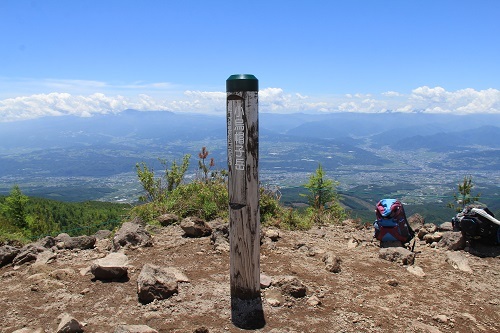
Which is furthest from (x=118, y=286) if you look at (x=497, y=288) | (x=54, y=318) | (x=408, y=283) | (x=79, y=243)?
(x=497, y=288)

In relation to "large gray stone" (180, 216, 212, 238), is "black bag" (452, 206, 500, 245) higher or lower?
higher

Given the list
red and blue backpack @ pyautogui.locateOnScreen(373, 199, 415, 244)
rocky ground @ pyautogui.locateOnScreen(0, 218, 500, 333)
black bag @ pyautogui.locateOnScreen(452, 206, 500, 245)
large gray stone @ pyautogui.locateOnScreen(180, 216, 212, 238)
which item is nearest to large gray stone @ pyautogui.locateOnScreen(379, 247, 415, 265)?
rocky ground @ pyautogui.locateOnScreen(0, 218, 500, 333)

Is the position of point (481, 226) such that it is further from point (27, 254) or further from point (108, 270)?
point (27, 254)

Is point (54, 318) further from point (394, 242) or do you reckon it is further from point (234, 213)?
point (394, 242)

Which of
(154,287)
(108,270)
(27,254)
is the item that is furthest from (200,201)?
(154,287)

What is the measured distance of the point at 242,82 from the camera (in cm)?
336

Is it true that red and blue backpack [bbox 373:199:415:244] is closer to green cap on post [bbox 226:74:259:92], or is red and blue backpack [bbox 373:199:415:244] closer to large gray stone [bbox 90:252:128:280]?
green cap on post [bbox 226:74:259:92]

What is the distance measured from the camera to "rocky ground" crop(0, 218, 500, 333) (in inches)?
141

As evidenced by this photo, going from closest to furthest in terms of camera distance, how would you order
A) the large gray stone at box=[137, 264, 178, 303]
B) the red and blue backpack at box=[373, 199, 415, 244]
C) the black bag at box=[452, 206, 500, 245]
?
1. the large gray stone at box=[137, 264, 178, 303]
2. the black bag at box=[452, 206, 500, 245]
3. the red and blue backpack at box=[373, 199, 415, 244]

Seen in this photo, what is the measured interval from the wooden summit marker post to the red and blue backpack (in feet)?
9.82

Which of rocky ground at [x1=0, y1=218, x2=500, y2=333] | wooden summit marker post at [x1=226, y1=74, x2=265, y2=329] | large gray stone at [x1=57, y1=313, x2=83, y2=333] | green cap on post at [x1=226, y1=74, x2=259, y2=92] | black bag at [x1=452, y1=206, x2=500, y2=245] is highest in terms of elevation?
green cap on post at [x1=226, y1=74, x2=259, y2=92]

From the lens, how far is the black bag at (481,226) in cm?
552

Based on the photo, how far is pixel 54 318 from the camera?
3635 millimetres

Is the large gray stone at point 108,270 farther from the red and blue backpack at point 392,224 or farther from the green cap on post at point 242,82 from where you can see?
the red and blue backpack at point 392,224
